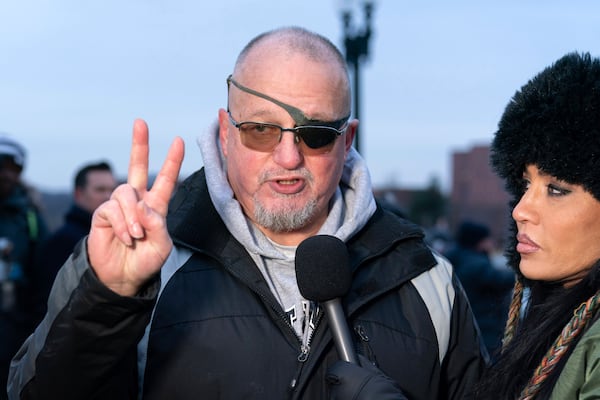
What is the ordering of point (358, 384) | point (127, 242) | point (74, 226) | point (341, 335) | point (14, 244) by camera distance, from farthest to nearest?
point (74, 226) → point (14, 244) → point (341, 335) → point (358, 384) → point (127, 242)

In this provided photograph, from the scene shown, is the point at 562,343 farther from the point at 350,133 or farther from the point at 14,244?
the point at 14,244

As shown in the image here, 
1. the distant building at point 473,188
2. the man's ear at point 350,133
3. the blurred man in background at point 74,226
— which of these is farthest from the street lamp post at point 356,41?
the distant building at point 473,188

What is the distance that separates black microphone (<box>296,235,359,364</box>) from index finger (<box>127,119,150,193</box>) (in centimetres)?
58

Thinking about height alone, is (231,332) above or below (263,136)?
below

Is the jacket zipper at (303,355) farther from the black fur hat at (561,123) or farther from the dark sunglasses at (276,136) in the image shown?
the black fur hat at (561,123)

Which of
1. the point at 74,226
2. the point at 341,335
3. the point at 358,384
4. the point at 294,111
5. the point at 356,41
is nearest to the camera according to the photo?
the point at 358,384

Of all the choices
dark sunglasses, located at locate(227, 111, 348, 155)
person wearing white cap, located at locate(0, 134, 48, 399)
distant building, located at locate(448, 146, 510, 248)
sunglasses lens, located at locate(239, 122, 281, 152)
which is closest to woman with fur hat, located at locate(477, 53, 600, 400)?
dark sunglasses, located at locate(227, 111, 348, 155)

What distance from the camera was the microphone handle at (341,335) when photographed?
2355 mm

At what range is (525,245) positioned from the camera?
2535 mm

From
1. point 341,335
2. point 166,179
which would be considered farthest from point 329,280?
point 166,179

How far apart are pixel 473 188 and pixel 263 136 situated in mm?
42238

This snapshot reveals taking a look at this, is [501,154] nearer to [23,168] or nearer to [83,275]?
[83,275]

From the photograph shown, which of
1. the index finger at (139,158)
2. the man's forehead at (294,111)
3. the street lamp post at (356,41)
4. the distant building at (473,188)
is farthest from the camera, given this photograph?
the distant building at (473,188)

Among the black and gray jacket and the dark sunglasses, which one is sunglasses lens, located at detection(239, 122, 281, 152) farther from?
the black and gray jacket
